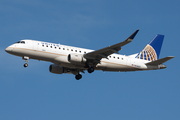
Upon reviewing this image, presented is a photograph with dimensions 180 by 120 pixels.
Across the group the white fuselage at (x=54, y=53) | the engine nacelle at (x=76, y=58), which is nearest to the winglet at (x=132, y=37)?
the white fuselage at (x=54, y=53)

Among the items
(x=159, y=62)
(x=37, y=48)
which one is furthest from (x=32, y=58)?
(x=159, y=62)

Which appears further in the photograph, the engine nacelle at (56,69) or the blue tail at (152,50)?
the blue tail at (152,50)

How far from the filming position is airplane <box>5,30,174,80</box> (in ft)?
121

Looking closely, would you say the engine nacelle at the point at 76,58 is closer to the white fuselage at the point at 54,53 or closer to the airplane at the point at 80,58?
the airplane at the point at 80,58

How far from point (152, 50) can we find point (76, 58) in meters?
13.5

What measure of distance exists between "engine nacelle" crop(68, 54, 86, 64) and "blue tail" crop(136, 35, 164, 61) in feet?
30.7

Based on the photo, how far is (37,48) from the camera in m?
37.2

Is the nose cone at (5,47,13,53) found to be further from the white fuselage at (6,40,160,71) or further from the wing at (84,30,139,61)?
the wing at (84,30,139,61)

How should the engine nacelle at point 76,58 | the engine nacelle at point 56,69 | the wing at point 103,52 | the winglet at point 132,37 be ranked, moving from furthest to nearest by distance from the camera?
the engine nacelle at point 56,69 < the engine nacelle at point 76,58 < the wing at point 103,52 < the winglet at point 132,37

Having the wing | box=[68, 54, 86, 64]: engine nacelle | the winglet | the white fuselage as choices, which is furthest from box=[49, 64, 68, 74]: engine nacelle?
the winglet

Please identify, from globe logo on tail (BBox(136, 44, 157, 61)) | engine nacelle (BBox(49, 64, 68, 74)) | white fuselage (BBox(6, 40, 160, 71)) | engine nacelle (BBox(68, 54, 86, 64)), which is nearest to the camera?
white fuselage (BBox(6, 40, 160, 71))

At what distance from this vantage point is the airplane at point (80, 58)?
37.0m

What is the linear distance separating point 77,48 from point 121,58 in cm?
623

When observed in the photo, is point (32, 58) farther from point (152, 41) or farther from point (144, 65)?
point (152, 41)
